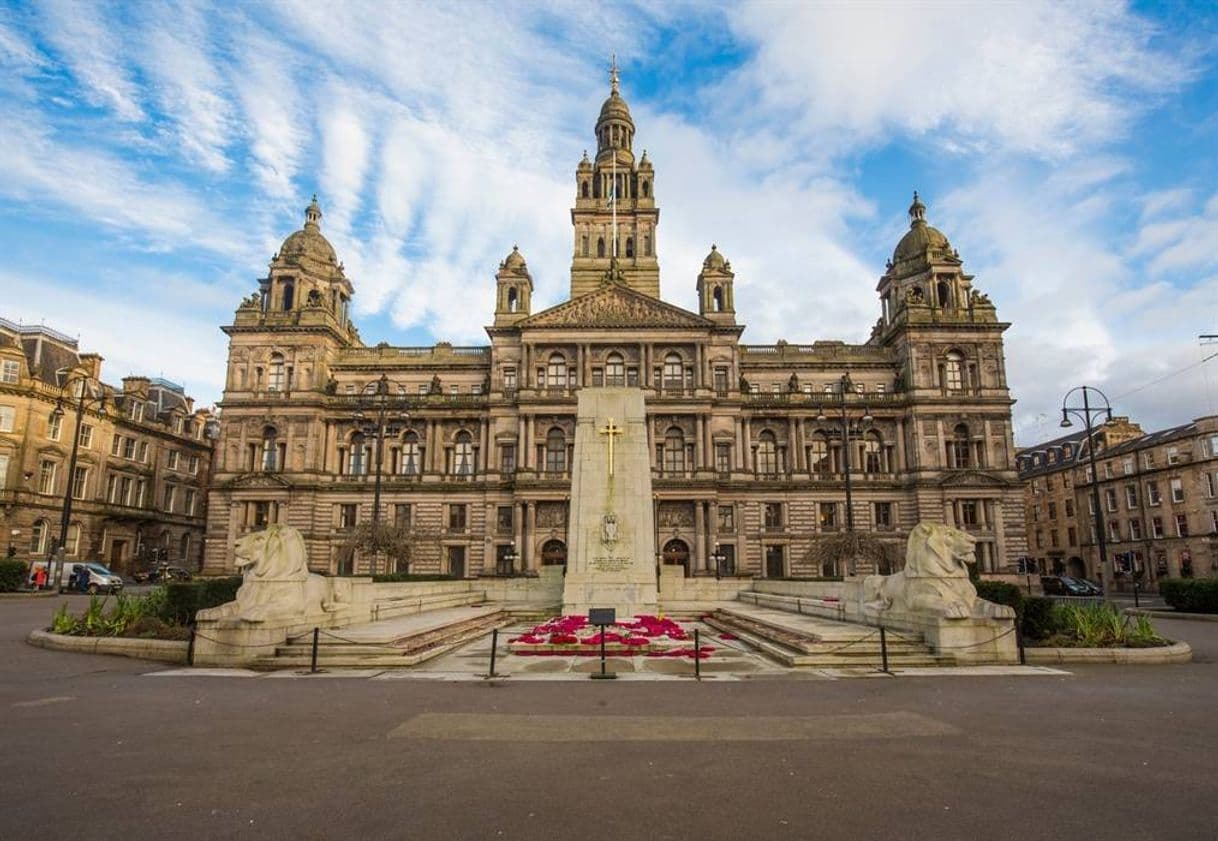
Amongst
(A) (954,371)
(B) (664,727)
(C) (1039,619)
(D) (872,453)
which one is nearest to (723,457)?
(D) (872,453)

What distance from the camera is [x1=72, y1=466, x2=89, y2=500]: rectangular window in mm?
51031

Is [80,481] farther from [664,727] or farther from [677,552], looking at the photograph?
[664,727]

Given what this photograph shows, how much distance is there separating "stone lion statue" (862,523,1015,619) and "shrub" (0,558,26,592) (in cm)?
3807

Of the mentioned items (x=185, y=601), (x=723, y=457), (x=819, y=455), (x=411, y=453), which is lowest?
(x=185, y=601)

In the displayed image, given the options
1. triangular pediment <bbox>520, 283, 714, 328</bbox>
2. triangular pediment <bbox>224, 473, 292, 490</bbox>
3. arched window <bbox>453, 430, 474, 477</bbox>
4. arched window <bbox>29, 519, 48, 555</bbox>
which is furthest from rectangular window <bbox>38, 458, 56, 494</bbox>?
triangular pediment <bbox>520, 283, 714, 328</bbox>

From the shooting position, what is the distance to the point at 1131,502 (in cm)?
6028

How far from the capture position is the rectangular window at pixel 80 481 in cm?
5103

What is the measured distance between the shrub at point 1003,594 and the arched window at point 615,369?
3804 cm

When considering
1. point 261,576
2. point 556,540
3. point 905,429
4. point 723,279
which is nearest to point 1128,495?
point 905,429

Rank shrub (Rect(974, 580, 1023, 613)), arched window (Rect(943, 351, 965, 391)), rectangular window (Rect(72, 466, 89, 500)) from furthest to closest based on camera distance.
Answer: arched window (Rect(943, 351, 965, 391)) < rectangular window (Rect(72, 466, 89, 500)) < shrub (Rect(974, 580, 1023, 613))

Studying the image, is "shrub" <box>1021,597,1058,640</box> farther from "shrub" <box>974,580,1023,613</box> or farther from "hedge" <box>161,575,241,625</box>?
"hedge" <box>161,575,241,625</box>

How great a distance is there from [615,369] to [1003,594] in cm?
3946

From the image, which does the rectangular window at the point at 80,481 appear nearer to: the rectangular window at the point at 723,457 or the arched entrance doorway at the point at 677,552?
the arched entrance doorway at the point at 677,552

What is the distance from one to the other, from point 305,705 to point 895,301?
59.7m
